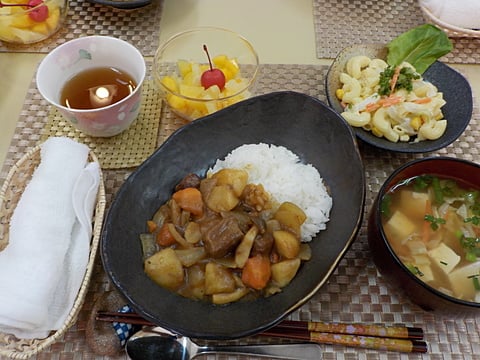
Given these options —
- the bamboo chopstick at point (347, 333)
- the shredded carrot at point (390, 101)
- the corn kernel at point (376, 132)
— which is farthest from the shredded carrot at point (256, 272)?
the shredded carrot at point (390, 101)

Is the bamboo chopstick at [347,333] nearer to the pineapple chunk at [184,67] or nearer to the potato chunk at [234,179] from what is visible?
the potato chunk at [234,179]

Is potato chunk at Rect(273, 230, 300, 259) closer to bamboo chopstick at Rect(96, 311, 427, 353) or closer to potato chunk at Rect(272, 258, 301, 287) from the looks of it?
potato chunk at Rect(272, 258, 301, 287)

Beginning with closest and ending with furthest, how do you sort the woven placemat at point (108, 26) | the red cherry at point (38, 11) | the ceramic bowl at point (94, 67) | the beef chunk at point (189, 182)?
the beef chunk at point (189, 182)
the ceramic bowl at point (94, 67)
the red cherry at point (38, 11)
the woven placemat at point (108, 26)

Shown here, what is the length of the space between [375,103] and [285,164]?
49 cm

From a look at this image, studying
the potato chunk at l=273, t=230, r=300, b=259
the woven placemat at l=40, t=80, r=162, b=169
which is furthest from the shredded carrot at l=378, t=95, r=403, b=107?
the woven placemat at l=40, t=80, r=162, b=169

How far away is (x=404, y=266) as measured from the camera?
4.14ft

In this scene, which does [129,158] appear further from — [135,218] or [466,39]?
[466,39]

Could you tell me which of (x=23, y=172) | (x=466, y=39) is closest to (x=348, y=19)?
(x=466, y=39)

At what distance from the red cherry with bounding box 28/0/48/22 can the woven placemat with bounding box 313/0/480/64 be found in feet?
4.45

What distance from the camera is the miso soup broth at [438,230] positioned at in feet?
4.49

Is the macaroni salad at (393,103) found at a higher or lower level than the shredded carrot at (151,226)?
higher

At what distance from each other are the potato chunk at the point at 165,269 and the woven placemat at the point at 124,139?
0.55 meters

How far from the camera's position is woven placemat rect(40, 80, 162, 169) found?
1.81 meters

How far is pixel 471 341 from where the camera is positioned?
1427 millimetres
